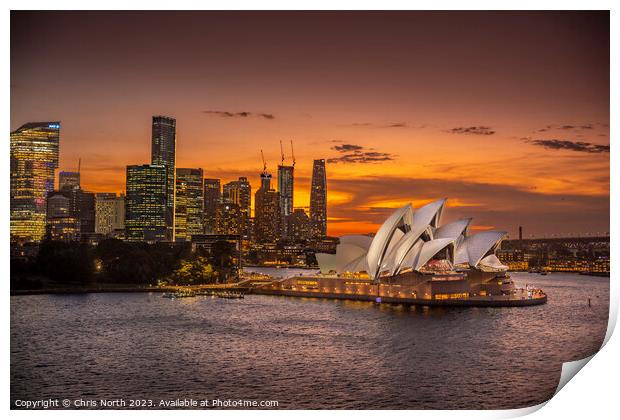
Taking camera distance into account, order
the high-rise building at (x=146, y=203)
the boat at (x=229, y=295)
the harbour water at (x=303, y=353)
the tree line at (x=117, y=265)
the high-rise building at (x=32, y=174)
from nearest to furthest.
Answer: the harbour water at (x=303, y=353) → the high-rise building at (x=32, y=174) → the boat at (x=229, y=295) → the tree line at (x=117, y=265) → the high-rise building at (x=146, y=203)

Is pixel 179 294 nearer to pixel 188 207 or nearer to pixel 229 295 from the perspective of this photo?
pixel 229 295

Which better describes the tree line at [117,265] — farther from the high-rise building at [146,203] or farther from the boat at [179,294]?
the high-rise building at [146,203]

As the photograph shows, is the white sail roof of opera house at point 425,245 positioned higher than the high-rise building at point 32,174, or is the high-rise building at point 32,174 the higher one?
the high-rise building at point 32,174

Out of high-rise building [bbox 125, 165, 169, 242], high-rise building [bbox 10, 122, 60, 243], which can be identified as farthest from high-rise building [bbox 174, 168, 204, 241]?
high-rise building [bbox 10, 122, 60, 243]

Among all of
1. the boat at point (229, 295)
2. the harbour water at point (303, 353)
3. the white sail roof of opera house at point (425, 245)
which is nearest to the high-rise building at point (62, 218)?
the boat at point (229, 295)

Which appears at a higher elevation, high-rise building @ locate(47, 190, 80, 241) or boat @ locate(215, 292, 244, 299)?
high-rise building @ locate(47, 190, 80, 241)

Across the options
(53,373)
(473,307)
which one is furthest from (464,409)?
(473,307)

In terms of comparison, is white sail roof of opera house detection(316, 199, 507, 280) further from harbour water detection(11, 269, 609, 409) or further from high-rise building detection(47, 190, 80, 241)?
high-rise building detection(47, 190, 80, 241)

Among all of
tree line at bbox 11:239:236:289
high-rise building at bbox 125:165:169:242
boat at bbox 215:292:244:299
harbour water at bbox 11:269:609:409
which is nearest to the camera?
harbour water at bbox 11:269:609:409
